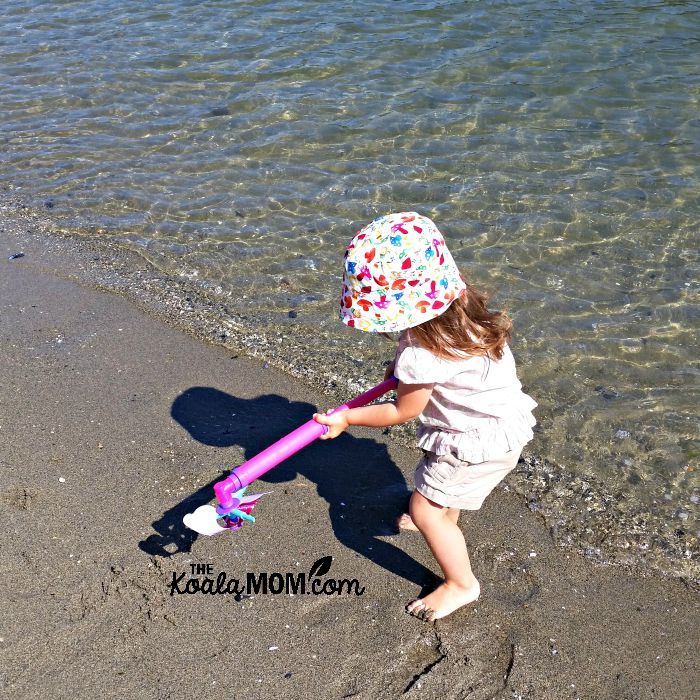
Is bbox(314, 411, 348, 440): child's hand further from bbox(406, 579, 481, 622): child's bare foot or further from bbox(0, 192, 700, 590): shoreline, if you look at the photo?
bbox(0, 192, 700, 590): shoreline

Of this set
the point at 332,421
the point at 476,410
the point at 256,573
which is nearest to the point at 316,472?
the point at 256,573

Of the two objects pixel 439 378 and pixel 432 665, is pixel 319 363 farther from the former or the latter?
pixel 432 665

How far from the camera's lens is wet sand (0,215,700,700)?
284 cm

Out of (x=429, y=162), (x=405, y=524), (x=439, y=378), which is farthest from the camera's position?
(x=429, y=162)

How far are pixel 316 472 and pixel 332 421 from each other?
0.84 meters

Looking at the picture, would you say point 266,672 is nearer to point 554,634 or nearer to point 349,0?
point 554,634

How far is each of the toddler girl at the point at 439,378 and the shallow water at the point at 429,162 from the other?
3.41 feet

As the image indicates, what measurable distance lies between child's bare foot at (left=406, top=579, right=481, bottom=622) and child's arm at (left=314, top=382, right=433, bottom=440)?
667mm

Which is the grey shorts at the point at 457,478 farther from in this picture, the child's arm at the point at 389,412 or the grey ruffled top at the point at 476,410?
the child's arm at the point at 389,412

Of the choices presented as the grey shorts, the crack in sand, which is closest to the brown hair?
the grey shorts

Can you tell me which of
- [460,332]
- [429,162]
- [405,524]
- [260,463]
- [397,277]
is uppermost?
[397,277]

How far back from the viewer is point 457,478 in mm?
3037

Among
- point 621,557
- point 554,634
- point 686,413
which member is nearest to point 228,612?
point 554,634

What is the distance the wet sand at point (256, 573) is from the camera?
2.84 m
